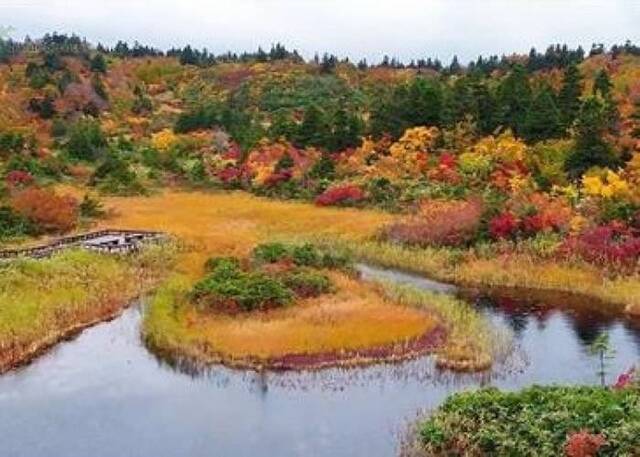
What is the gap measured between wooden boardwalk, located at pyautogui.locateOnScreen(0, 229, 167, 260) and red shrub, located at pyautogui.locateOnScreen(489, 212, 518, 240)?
19.1 m

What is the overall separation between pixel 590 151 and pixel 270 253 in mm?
28528

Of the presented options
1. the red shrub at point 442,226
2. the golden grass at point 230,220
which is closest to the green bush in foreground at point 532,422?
the golden grass at point 230,220

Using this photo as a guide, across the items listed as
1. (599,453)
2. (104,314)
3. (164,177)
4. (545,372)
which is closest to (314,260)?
(104,314)

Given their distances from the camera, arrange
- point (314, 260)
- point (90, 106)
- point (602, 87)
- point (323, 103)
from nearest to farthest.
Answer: point (314, 260) → point (602, 87) → point (90, 106) → point (323, 103)

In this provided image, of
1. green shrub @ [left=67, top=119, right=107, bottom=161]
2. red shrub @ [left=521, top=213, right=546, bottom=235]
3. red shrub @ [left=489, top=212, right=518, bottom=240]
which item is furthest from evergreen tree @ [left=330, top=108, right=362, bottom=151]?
red shrub @ [left=521, top=213, right=546, bottom=235]

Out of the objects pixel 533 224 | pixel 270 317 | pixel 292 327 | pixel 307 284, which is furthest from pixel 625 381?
pixel 533 224

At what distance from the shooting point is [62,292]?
4503 cm

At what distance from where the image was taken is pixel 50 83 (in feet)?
381

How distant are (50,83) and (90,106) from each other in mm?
5869

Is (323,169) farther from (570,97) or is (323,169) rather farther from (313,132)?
(570,97)

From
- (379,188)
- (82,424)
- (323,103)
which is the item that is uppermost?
(323,103)

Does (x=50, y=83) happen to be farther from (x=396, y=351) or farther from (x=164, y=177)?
(x=396, y=351)

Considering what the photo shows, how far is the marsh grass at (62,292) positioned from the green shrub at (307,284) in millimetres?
7514

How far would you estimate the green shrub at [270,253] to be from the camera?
165ft
